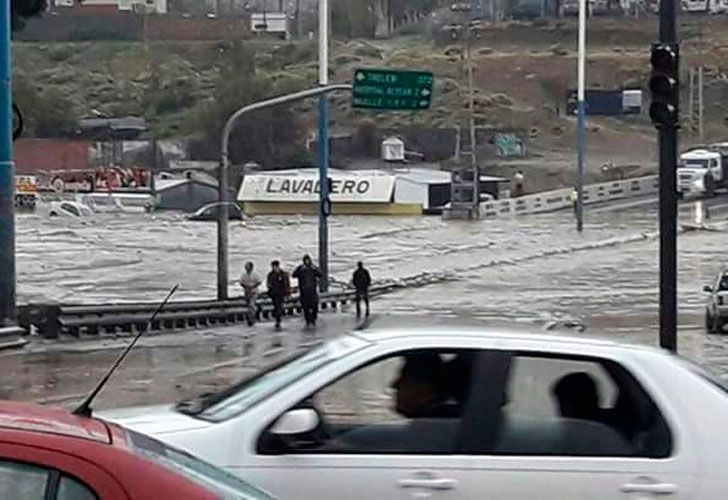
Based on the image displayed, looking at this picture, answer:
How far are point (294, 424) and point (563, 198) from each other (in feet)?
263

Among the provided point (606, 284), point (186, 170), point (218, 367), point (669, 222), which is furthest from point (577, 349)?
point (186, 170)

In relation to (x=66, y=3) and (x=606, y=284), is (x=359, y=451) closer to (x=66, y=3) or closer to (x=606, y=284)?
(x=606, y=284)

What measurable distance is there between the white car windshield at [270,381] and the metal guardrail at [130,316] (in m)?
21.1

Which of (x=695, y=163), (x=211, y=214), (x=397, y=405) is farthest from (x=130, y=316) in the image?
(x=695, y=163)

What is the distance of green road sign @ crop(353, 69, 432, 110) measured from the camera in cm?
4441

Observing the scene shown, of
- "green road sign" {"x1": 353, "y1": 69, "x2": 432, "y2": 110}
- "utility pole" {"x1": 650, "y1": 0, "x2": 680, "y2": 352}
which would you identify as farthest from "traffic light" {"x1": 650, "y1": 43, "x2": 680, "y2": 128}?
"green road sign" {"x1": 353, "y1": 69, "x2": 432, "y2": 110}

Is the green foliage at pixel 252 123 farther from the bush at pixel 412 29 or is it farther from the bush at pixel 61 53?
the bush at pixel 412 29

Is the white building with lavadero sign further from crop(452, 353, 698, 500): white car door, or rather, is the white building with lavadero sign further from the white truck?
crop(452, 353, 698, 500): white car door

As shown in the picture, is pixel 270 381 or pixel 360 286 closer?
pixel 270 381

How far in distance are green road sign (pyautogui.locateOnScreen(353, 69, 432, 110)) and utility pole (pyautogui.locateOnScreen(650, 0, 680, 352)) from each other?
2757 centimetres

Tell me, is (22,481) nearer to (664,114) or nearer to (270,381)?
(270,381)

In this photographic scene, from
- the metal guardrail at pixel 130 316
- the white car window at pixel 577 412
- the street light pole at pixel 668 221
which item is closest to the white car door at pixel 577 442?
the white car window at pixel 577 412

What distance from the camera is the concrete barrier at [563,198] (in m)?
83.1

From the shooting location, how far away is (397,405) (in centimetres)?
753
